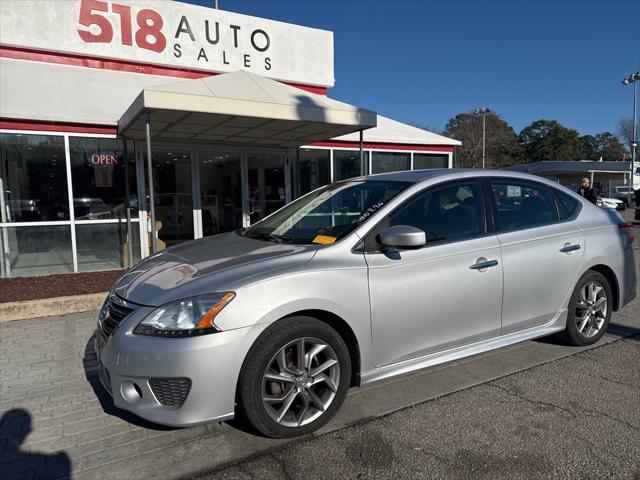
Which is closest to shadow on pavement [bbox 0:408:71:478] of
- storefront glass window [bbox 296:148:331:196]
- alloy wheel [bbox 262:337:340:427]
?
alloy wheel [bbox 262:337:340:427]

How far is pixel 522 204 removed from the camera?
13.6 feet

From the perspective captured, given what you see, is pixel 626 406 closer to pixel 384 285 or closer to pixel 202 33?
pixel 384 285

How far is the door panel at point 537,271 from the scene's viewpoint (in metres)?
3.78

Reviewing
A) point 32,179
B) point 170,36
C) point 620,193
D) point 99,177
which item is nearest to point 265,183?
point 99,177

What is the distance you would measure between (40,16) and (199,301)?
9938 mm

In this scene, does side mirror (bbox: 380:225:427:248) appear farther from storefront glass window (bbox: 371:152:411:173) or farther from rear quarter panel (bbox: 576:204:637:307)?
storefront glass window (bbox: 371:152:411:173)

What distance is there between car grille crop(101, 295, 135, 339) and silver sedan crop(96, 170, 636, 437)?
14mm

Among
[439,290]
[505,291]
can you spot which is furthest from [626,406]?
[439,290]

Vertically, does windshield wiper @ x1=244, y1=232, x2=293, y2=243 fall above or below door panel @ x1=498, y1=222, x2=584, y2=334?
above

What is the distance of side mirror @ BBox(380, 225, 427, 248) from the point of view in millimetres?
3115

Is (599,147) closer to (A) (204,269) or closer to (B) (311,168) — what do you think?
(B) (311,168)

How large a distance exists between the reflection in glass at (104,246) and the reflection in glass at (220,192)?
195 centimetres

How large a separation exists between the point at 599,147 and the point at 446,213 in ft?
356

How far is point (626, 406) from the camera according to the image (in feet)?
10.9
